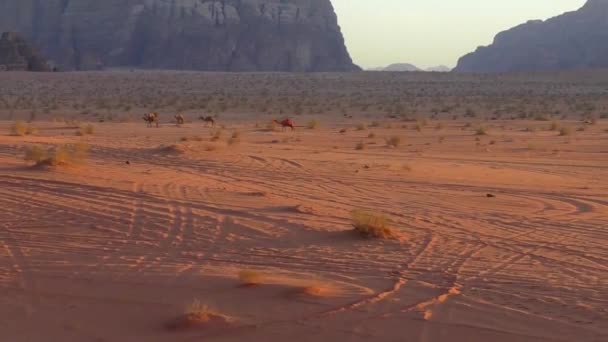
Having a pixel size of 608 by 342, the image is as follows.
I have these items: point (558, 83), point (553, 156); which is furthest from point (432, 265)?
point (558, 83)

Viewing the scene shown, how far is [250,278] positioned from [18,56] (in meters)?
76.0

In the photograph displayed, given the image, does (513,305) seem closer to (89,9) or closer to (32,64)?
(32,64)

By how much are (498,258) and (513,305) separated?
5.38 ft

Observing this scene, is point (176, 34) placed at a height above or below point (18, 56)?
above

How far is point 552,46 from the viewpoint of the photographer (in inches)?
5364

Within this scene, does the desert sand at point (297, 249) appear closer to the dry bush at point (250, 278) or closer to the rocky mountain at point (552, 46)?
the dry bush at point (250, 278)

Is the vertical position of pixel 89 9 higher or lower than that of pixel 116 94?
higher

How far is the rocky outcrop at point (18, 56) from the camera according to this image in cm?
7719

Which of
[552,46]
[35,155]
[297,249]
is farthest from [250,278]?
[552,46]

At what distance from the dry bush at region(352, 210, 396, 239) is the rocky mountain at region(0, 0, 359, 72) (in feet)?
311

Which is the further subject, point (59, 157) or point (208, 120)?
point (208, 120)

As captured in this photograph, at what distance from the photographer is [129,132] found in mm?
Result: 25953

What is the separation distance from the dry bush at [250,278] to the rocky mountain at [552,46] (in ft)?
397

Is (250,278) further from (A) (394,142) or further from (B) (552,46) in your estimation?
(B) (552,46)
